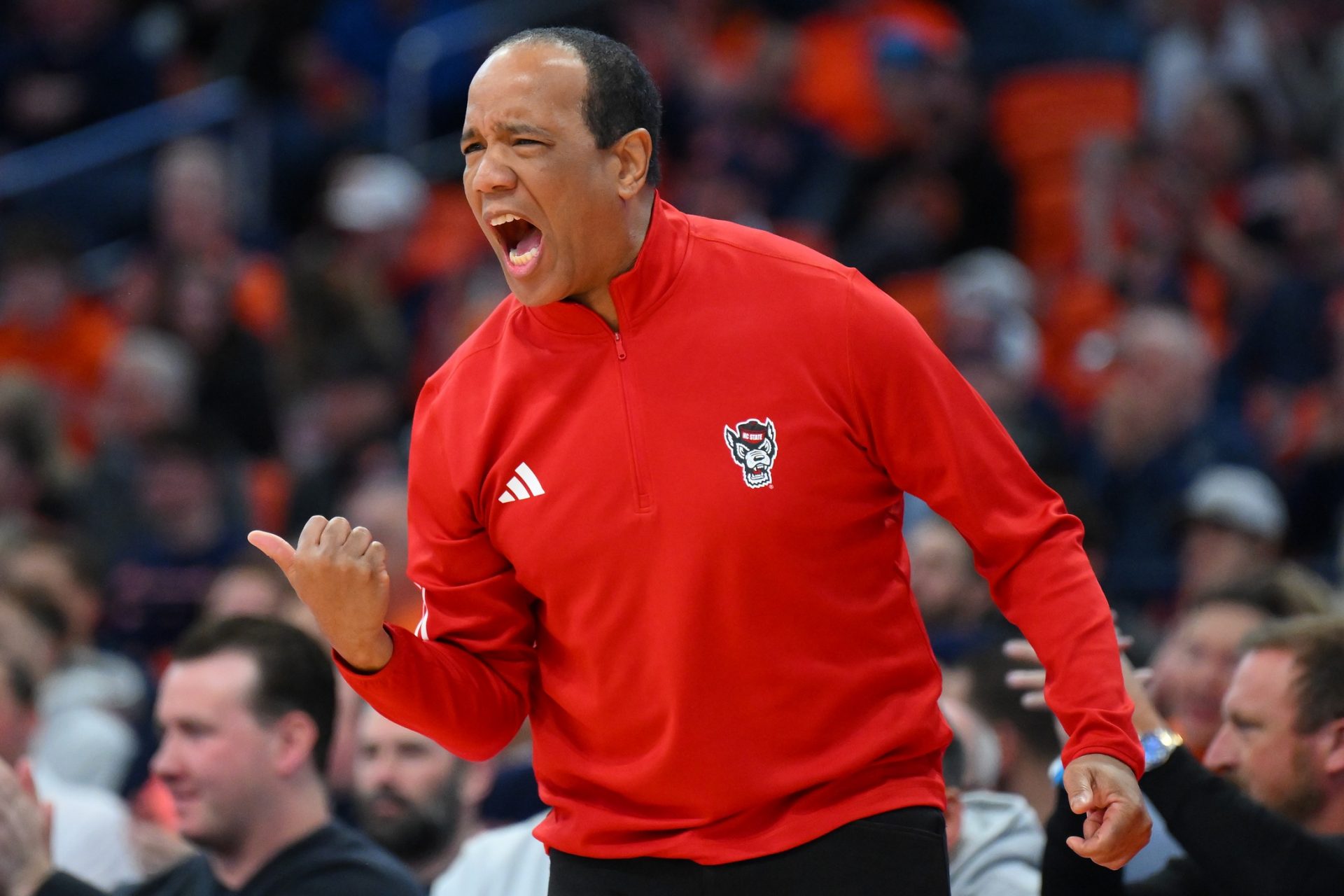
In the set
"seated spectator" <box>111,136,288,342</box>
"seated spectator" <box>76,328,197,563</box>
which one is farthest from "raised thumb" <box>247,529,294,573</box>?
"seated spectator" <box>111,136,288,342</box>

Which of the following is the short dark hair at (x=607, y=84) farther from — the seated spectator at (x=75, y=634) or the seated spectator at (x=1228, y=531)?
the seated spectator at (x=75, y=634)

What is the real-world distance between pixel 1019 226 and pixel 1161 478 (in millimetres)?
2800

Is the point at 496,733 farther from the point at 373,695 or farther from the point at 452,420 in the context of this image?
the point at 452,420

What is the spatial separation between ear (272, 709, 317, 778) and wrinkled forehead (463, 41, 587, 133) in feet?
5.85

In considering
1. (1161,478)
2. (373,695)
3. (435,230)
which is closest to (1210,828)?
(373,695)

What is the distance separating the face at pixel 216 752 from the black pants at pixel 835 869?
1.49m

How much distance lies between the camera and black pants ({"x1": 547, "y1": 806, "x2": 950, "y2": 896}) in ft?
9.09

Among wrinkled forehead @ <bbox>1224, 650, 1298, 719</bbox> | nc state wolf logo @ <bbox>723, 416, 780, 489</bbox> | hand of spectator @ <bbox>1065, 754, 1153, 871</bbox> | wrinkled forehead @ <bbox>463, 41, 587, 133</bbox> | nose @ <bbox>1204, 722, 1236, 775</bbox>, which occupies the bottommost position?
nose @ <bbox>1204, 722, 1236, 775</bbox>

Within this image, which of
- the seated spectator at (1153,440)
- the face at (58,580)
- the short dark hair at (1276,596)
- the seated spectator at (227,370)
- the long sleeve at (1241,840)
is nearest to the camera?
the long sleeve at (1241,840)

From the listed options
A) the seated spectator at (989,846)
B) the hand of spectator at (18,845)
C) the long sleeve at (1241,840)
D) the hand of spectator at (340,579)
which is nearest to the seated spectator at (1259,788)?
the long sleeve at (1241,840)

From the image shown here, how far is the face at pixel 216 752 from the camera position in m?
4.07

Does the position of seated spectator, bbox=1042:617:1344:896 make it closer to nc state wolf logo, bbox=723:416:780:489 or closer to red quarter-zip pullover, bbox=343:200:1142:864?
red quarter-zip pullover, bbox=343:200:1142:864

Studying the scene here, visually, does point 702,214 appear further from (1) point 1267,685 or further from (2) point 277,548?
(2) point 277,548

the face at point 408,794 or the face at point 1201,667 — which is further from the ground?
the face at point 1201,667
